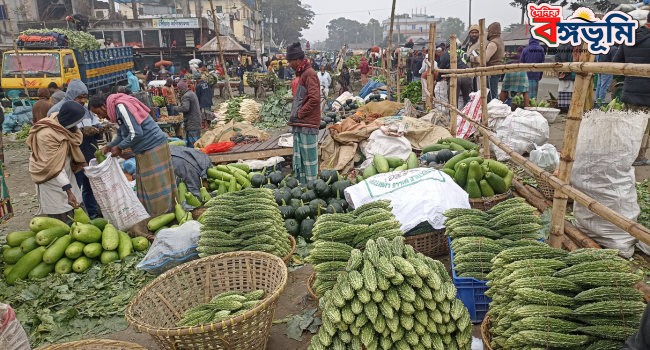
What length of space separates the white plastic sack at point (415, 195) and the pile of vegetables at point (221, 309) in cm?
165

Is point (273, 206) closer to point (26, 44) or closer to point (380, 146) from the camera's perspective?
point (380, 146)

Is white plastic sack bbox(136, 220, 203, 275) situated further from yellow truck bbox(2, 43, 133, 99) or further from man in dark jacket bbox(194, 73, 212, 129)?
yellow truck bbox(2, 43, 133, 99)

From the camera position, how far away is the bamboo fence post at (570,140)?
3115 millimetres

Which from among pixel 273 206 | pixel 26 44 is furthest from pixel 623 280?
pixel 26 44

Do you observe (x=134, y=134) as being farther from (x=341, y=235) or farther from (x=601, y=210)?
(x=601, y=210)

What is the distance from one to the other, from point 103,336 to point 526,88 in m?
8.70

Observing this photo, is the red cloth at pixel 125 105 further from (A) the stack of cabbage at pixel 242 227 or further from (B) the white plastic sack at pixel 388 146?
(B) the white plastic sack at pixel 388 146

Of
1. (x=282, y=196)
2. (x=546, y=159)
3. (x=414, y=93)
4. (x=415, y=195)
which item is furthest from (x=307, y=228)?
(x=414, y=93)

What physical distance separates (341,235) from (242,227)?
1.05 metres

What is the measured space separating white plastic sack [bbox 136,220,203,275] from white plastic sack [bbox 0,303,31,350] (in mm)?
1574

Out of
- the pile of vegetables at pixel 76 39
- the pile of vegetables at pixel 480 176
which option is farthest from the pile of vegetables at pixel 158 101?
the pile of vegetables at pixel 480 176

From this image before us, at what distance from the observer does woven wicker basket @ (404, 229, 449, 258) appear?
3957mm

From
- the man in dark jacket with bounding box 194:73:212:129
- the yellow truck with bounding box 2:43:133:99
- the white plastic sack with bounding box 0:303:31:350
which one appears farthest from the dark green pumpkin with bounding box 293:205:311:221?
the yellow truck with bounding box 2:43:133:99

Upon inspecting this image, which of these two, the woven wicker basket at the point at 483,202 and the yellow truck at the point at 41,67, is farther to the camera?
the yellow truck at the point at 41,67
